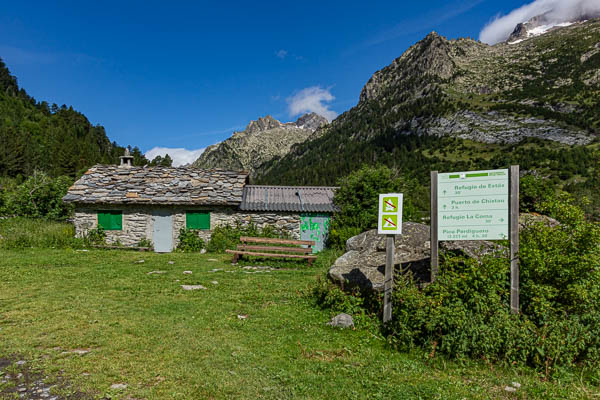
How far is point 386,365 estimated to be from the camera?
4.65 meters

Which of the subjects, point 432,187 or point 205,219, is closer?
point 432,187

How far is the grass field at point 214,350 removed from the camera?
3.96 metres

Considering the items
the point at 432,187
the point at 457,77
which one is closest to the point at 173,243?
the point at 432,187

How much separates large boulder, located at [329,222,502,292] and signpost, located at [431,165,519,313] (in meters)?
0.39

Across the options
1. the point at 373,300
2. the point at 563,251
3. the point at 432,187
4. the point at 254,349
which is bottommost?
the point at 254,349

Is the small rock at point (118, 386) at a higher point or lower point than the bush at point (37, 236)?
lower

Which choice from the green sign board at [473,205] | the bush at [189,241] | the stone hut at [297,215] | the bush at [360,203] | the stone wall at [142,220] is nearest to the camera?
the green sign board at [473,205]

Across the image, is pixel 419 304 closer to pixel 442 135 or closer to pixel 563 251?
pixel 563 251

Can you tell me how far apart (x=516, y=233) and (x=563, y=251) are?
697mm

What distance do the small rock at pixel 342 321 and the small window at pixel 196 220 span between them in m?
13.0

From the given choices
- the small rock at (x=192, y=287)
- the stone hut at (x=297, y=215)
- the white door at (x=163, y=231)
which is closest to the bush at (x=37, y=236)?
Result: the white door at (x=163, y=231)

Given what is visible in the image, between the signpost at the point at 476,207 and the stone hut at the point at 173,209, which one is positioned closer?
the signpost at the point at 476,207

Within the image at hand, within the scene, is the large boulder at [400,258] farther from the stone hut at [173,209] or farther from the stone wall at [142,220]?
the stone wall at [142,220]

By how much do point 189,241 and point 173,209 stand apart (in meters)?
1.99
